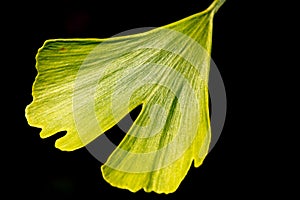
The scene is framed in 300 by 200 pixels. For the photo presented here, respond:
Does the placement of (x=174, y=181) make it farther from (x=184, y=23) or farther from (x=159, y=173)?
(x=184, y=23)

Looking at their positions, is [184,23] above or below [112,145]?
above

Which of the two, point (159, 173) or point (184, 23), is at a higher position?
point (184, 23)

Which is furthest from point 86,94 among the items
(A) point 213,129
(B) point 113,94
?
(A) point 213,129

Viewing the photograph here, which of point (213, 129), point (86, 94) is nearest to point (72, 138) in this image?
point (86, 94)

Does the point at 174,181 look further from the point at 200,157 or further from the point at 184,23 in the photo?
the point at 184,23

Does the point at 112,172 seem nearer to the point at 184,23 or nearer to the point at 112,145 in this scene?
the point at 112,145
